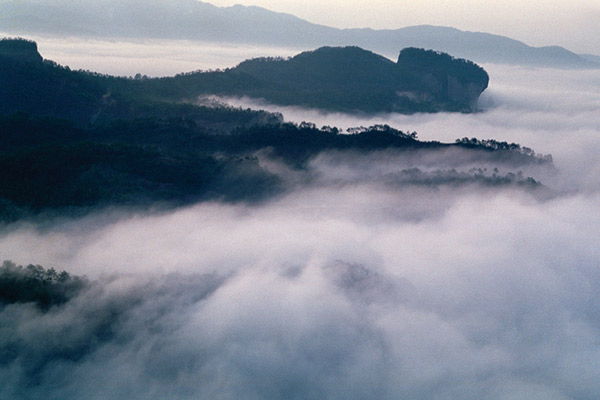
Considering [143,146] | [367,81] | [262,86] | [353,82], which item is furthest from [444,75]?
A: [143,146]

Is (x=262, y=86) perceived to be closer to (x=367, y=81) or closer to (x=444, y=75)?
(x=367, y=81)

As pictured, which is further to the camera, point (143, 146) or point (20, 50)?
point (20, 50)

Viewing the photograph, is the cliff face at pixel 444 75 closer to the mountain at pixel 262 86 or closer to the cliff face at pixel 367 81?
the cliff face at pixel 367 81

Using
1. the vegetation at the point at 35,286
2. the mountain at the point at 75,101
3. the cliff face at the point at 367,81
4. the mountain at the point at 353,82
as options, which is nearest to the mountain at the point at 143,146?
the mountain at the point at 75,101

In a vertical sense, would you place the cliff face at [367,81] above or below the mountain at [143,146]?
above

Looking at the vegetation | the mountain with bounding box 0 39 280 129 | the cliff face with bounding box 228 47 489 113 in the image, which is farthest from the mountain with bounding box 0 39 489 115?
the vegetation

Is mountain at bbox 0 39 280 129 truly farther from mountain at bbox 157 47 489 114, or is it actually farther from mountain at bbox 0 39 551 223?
mountain at bbox 157 47 489 114
